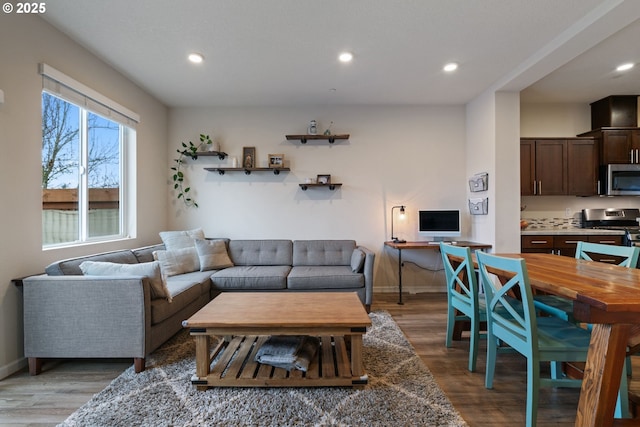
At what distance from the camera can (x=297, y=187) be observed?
4.14 metres

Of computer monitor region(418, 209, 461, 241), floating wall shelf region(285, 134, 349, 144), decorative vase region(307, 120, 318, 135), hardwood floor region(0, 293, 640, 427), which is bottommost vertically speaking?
hardwood floor region(0, 293, 640, 427)

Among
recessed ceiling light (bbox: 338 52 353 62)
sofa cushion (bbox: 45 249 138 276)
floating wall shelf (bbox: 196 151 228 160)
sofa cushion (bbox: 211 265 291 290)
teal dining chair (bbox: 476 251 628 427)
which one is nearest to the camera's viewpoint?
teal dining chair (bbox: 476 251 628 427)

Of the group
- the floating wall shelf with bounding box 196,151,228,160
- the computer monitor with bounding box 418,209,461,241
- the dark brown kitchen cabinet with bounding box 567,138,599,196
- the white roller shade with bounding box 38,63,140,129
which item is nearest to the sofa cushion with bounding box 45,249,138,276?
the white roller shade with bounding box 38,63,140,129

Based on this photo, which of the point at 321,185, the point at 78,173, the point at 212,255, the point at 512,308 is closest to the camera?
the point at 512,308

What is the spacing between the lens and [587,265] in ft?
6.43

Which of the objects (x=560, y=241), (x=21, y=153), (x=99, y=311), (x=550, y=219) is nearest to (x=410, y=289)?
(x=560, y=241)

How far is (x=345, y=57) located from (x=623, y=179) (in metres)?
4.04

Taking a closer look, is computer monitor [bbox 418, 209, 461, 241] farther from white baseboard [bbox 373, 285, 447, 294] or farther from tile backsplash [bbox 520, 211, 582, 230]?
tile backsplash [bbox 520, 211, 582, 230]

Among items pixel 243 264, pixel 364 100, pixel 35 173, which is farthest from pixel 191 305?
pixel 364 100

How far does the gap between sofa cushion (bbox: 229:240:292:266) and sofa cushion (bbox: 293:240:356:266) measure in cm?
13

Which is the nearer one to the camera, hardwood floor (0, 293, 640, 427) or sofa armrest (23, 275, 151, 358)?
hardwood floor (0, 293, 640, 427)

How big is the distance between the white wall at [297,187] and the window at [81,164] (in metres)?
0.90

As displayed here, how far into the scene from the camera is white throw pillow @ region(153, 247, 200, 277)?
10.4 ft

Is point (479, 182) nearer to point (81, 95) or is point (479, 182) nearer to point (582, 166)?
point (582, 166)
